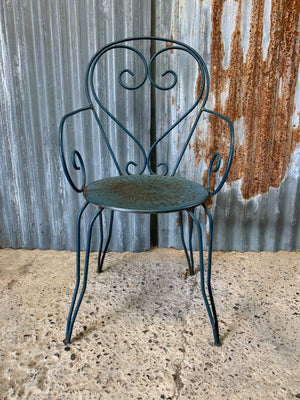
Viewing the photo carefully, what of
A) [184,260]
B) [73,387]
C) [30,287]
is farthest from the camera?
[184,260]

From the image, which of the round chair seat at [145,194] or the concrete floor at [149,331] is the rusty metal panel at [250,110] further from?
the round chair seat at [145,194]

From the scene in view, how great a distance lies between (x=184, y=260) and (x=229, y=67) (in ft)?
3.58

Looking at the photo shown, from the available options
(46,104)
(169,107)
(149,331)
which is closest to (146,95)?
(169,107)

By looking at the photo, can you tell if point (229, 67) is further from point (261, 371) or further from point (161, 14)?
point (261, 371)

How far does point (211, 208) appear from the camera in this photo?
2098 millimetres

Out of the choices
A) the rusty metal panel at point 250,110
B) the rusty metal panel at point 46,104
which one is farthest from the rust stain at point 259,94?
the rusty metal panel at point 46,104

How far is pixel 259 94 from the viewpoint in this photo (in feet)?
6.31

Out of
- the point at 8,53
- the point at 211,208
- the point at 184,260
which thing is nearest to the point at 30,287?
the point at 184,260

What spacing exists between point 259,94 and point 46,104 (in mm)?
1168

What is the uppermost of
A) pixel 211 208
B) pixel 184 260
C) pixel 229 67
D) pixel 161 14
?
pixel 161 14

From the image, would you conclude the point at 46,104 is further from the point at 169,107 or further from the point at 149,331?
the point at 149,331

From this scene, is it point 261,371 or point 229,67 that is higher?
point 229,67

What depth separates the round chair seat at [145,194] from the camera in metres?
1.28

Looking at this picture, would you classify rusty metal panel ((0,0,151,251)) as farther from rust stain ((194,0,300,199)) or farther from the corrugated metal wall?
rust stain ((194,0,300,199))
